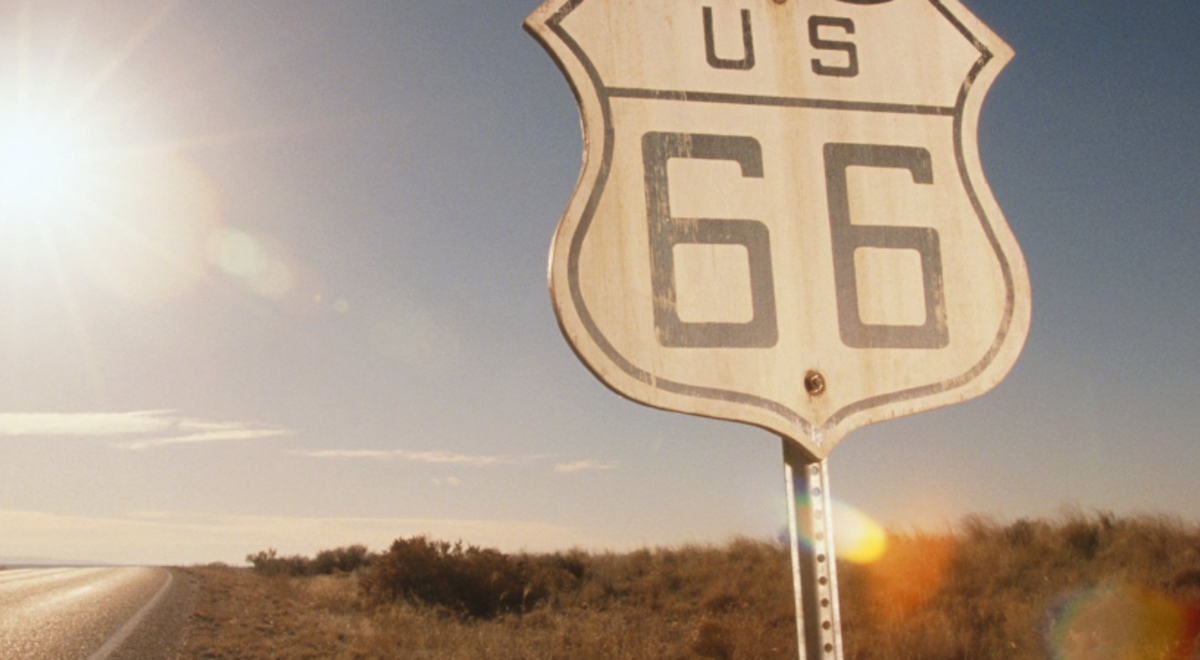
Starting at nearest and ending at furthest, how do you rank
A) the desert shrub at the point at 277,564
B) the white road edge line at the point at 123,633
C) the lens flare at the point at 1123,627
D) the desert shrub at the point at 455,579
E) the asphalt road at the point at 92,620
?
the lens flare at the point at 1123,627 < the white road edge line at the point at 123,633 < the asphalt road at the point at 92,620 < the desert shrub at the point at 455,579 < the desert shrub at the point at 277,564

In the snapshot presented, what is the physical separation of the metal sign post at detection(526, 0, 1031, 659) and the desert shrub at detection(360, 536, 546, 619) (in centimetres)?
1153

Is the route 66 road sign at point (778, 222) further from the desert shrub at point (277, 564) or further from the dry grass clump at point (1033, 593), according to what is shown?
the desert shrub at point (277, 564)

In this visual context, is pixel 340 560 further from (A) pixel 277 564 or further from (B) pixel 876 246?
(B) pixel 876 246

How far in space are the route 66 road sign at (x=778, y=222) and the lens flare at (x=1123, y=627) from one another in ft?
20.2

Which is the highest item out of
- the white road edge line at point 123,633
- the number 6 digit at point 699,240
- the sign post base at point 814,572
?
the number 6 digit at point 699,240

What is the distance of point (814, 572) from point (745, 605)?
383 inches

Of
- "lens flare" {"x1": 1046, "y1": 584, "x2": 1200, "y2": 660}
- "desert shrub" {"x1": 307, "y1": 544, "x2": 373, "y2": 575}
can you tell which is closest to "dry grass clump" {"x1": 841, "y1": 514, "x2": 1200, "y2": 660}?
"lens flare" {"x1": 1046, "y1": 584, "x2": 1200, "y2": 660}

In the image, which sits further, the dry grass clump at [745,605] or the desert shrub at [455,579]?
the desert shrub at [455,579]

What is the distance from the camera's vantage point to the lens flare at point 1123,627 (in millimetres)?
6797

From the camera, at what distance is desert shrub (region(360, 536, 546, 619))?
13.0 metres

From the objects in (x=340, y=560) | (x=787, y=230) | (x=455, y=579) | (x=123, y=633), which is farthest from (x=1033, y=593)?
(x=340, y=560)

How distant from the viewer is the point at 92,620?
38.2 ft

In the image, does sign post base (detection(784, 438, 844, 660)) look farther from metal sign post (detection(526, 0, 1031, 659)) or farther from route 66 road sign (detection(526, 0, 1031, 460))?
route 66 road sign (detection(526, 0, 1031, 460))

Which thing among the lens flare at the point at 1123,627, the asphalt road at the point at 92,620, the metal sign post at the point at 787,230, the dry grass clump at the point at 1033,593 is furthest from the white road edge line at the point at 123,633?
the metal sign post at the point at 787,230
